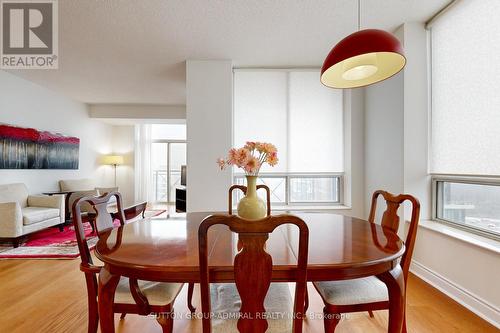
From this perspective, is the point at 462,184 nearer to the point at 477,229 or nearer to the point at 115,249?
the point at 477,229

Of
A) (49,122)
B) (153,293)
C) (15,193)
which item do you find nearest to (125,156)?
(49,122)

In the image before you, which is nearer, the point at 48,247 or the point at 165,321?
the point at 165,321

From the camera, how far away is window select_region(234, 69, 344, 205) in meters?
3.72

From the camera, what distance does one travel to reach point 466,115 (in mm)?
2191

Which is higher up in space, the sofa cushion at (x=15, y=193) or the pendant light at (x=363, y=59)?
the pendant light at (x=363, y=59)

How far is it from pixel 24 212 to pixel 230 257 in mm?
3954

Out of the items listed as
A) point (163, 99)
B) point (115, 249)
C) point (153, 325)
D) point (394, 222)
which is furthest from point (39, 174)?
point (394, 222)

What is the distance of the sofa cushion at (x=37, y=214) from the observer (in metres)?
3.54

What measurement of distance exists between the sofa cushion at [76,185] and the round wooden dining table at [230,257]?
4.35 meters

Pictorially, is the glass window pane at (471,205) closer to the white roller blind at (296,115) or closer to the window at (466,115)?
the window at (466,115)

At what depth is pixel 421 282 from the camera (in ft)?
8.16

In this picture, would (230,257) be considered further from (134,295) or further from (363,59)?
(363,59)

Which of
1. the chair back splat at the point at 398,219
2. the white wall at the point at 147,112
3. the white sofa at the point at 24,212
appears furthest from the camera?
the white wall at the point at 147,112

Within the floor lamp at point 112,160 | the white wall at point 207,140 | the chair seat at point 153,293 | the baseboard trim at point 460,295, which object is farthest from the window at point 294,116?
the floor lamp at point 112,160
